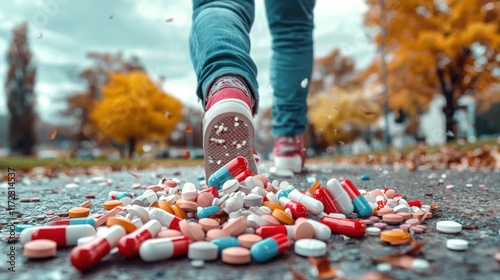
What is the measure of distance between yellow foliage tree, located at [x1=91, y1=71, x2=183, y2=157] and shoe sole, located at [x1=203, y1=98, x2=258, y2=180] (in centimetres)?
1749

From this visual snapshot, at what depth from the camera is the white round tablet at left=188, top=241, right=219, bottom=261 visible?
851 mm

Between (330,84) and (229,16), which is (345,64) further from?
(229,16)

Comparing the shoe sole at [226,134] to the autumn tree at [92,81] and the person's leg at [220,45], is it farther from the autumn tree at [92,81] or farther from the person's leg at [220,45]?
the autumn tree at [92,81]

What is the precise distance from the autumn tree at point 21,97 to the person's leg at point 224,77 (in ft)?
78.9

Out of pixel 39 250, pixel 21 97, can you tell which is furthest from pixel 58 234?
pixel 21 97

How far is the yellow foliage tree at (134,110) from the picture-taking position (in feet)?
62.8

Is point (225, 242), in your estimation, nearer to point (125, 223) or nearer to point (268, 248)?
point (268, 248)

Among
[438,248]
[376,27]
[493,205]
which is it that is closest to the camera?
[438,248]

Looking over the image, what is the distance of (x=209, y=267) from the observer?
0.82 meters

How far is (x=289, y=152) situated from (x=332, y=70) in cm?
2315

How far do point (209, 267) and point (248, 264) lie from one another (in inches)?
3.2

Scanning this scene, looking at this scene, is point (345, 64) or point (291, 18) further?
point (345, 64)

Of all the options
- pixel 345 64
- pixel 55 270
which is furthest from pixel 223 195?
pixel 345 64

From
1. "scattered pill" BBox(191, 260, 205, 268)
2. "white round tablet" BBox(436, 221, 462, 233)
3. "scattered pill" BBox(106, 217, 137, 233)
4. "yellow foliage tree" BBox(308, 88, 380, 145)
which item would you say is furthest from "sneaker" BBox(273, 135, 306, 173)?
"yellow foliage tree" BBox(308, 88, 380, 145)
